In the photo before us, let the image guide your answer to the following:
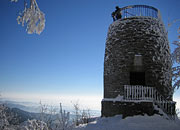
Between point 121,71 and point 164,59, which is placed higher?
point 164,59

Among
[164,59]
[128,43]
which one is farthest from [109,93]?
[164,59]

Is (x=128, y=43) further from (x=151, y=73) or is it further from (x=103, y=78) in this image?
(x=103, y=78)

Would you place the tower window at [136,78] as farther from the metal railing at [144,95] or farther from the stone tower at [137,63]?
the metal railing at [144,95]

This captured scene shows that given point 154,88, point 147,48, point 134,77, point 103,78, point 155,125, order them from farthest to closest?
point 103,78 < point 134,77 < point 147,48 < point 154,88 < point 155,125

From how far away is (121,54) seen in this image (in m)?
10.4

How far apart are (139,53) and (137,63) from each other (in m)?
0.72

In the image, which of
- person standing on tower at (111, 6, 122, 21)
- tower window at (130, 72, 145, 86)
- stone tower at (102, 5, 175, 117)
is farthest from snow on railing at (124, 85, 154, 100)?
person standing on tower at (111, 6, 122, 21)

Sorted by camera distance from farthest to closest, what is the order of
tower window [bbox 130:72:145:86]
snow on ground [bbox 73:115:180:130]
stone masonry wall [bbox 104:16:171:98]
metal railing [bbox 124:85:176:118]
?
1. tower window [bbox 130:72:145:86]
2. stone masonry wall [bbox 104:16:171:98]
3. metal railing [bbox 124:85:176:118]
4. snow on ground [bbox 73:115:180:130]

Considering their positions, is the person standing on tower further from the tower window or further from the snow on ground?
the snow on ground

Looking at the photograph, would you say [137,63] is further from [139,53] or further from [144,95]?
[144,95]

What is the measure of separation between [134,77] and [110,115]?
3.23 metres

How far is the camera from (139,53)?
32.9 ft

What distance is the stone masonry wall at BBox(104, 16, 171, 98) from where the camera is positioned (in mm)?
9875

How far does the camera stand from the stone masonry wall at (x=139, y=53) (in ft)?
32.4
